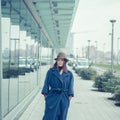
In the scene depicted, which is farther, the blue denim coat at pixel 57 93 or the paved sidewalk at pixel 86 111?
the paved sidewalk at pixel 86 111

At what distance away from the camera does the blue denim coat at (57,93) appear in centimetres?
733

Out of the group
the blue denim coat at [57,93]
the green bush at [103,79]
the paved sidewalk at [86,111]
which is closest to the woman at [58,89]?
the blue denim coat at [57,93]

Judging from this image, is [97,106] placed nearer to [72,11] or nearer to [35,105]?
[35,105]

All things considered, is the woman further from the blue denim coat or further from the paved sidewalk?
the paved sidewalk

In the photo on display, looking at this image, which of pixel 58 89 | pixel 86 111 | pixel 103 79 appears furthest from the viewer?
pixel 103 79

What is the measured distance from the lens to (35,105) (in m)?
14.5

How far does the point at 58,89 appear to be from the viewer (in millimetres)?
7316

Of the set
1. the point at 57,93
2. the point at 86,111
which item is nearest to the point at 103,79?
the point at 86,111

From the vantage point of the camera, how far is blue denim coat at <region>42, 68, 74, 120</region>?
7328 millimetres

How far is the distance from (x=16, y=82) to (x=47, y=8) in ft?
19.2

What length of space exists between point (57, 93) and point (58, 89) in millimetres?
95

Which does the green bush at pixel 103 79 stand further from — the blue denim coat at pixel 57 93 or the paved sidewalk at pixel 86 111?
the blue denim coat at pixel 57 93

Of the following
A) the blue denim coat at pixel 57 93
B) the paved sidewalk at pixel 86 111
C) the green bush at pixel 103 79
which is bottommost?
the paved sidewalk at pixel 86 111

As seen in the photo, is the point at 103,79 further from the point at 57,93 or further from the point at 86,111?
the point at 57,93
